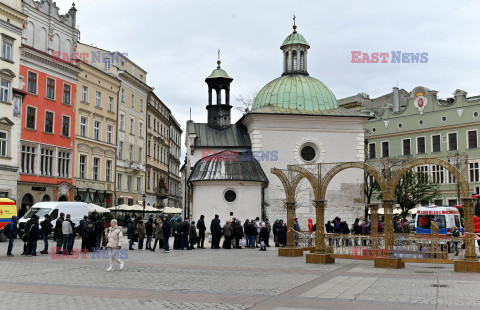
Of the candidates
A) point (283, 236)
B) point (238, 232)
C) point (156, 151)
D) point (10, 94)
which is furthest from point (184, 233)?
point (156, 151)

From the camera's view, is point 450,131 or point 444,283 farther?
point 450,131

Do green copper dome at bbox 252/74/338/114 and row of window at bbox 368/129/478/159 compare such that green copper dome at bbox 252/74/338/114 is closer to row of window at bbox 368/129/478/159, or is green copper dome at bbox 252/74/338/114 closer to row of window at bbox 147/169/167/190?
row of window at bbox 368/129/478/159

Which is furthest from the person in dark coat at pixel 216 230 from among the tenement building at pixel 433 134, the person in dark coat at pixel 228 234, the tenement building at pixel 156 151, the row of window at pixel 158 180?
the row of window at pixel 158 180

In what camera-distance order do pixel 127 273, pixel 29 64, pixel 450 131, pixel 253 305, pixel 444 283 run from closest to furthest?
pixel 253 305 → pixel 444 283 → pixel 127 273 → pixel 29 64 → pixel 450 131

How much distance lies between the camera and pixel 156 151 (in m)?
60.7

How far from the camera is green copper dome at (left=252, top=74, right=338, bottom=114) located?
39406 mm

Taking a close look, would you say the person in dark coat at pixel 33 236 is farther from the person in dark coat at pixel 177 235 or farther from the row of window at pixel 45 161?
the row of window at pixel 45 161

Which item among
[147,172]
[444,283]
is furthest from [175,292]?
[147,172]

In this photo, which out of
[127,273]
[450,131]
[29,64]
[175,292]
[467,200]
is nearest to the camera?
[175,292]

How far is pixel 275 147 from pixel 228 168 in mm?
4098

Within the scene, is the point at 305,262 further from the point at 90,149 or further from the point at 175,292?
the point at 90,149

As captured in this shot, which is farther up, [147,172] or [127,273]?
[147,172]

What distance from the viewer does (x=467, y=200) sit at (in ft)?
53.1

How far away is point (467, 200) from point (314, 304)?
27.7ft
